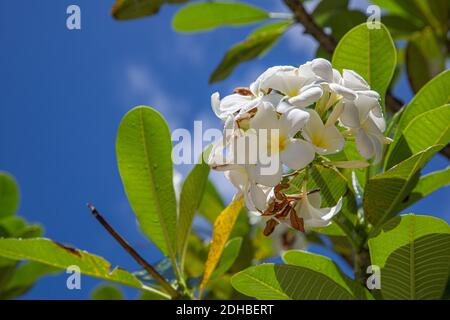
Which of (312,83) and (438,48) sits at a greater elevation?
(438,48)

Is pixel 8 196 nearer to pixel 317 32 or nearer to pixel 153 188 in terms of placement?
pixel 153 188

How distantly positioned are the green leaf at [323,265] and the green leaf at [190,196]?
0.94ft

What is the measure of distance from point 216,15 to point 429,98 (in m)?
1.36

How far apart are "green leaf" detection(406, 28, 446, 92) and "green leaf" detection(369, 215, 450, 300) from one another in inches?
44.0

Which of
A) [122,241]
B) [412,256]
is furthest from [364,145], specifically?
[122,241]

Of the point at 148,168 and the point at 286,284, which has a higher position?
the point at 148,168

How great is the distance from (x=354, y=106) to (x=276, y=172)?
167 millimetres

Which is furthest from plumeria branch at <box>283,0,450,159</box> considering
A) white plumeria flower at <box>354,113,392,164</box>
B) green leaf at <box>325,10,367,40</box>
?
white plumeria flower at <box>354,113,392,164</box>

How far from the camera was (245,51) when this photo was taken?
2.37 metres

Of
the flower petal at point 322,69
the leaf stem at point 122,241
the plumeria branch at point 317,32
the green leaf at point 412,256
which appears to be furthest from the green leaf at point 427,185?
the plumeria branch at point 317,32

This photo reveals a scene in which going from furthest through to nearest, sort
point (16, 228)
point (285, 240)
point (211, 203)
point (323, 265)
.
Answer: point (285, 240), point (211, 203), point (16, 228), point (323, 265)
